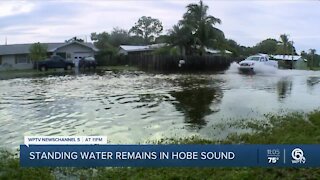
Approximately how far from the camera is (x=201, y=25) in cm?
4709

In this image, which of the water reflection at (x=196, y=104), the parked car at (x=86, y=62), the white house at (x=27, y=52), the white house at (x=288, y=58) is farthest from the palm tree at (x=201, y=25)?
the water reflection at (x=196, y=104)

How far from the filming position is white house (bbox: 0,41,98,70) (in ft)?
110

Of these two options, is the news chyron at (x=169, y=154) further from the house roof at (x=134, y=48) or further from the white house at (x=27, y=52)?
the house roof at (x=134, y=48)

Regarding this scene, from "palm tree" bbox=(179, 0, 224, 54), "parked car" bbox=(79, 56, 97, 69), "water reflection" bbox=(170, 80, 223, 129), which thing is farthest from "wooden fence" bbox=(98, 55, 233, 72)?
"water reflection" bbox=(170, 80, 223, 129)

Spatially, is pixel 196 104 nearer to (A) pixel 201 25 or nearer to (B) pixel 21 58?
(B) pixel 21 58

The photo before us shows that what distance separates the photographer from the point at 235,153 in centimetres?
433

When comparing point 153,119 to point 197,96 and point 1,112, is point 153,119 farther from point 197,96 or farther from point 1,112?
point 197,96

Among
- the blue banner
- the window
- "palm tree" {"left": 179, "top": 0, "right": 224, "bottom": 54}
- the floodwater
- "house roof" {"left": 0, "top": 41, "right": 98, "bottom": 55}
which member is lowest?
the floodwater

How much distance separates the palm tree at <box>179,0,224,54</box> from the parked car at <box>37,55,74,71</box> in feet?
51.2

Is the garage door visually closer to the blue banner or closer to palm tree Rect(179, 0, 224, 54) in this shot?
palm tree Rect(179, 0, 224, 54)

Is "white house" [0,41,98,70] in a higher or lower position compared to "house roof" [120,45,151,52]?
lower

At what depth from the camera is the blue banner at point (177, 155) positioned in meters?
4.34

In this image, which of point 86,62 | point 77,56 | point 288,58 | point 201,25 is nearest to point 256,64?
point 201,25

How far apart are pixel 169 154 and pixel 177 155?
0.27 ft
